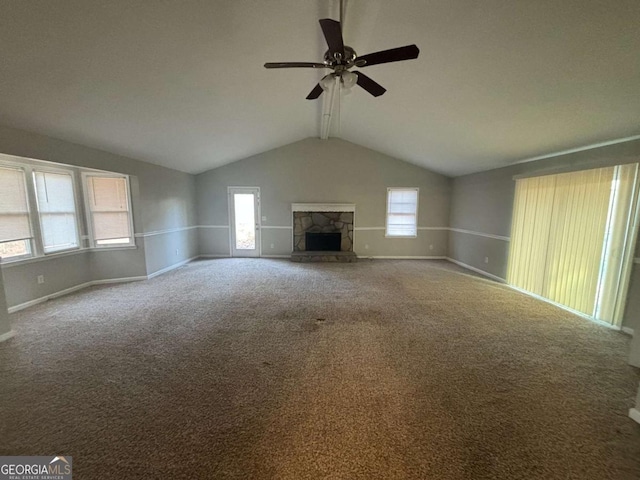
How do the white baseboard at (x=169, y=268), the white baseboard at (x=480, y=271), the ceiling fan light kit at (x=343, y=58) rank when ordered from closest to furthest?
the ceiling fan light kit at (x=343, y=58)
the white baseboard at (x=480, y=271)
the white baseboard at (x=169, y=268)

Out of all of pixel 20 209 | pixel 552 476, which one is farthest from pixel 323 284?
pixel 20 209

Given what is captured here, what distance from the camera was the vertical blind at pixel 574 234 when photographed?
3.19 meters

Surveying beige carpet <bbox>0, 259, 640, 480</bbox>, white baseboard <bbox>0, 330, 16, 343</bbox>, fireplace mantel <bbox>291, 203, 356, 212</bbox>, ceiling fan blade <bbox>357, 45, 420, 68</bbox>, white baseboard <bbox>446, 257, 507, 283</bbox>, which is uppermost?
ceiling fan blade <bbox>357, 45, 420, 68</bbox>

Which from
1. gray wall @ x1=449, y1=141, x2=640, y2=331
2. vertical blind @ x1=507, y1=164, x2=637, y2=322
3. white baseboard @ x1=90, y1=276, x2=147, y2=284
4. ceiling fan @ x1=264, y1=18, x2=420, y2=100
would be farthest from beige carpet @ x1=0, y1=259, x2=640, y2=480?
ceiling fan @ x1=264, y1=18, x2=420, y2=100

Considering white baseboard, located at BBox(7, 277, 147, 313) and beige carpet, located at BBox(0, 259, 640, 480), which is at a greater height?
white baseboard, located at BBox(7, 277, 147, 313)

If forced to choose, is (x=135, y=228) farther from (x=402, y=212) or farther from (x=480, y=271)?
(x=480, y=271)

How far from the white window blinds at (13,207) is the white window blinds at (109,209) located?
3.02 feet

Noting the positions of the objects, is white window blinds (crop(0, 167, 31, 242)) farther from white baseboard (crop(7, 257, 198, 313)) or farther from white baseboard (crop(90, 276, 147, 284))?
white baseboard (crop(90, 276, 147, 284))

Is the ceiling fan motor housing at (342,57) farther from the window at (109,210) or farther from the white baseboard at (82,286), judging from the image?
the white baseboard at (82,286)

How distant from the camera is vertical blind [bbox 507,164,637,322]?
3191 millimetres

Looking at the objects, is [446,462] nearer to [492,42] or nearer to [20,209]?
[492,42]

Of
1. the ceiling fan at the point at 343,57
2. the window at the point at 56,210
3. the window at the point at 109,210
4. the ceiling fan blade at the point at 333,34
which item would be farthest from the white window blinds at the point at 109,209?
the ceiling fan blade at the point at 333,34

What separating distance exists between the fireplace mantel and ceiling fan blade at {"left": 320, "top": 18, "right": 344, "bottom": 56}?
5029 millimetres

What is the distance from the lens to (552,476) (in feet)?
4.59
